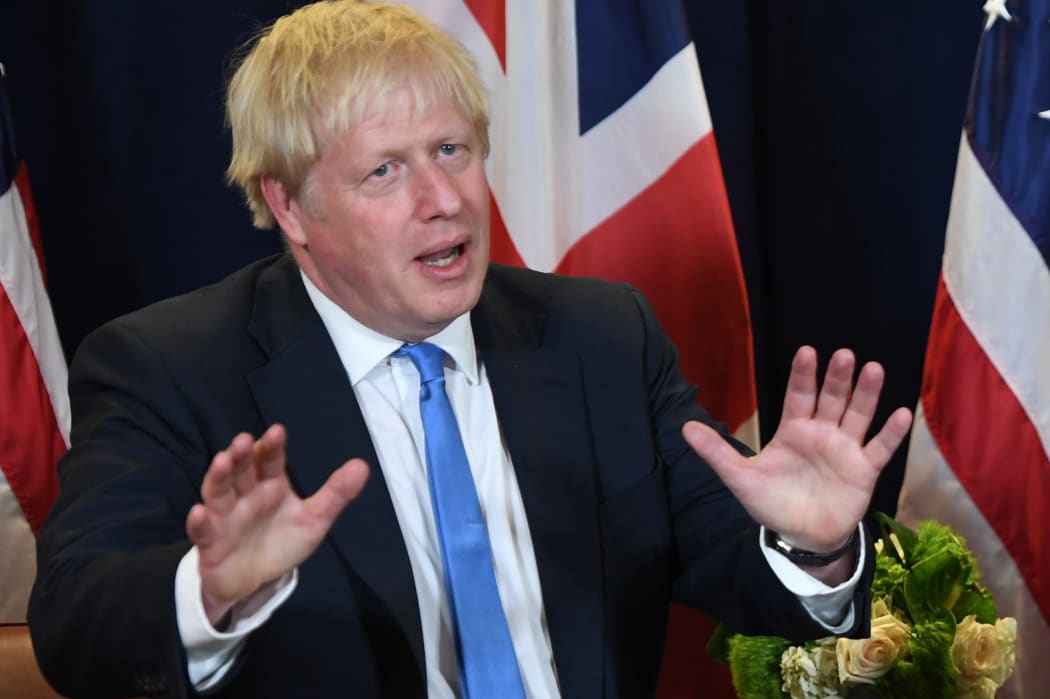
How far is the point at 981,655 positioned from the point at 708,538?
0.44 m

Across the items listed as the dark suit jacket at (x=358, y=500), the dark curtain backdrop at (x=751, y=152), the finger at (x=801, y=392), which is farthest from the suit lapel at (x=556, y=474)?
the dark curtain backdrop at (x=751, y=152)

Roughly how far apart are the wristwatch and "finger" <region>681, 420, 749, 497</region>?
118mm

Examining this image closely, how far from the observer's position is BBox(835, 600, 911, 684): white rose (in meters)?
1.87

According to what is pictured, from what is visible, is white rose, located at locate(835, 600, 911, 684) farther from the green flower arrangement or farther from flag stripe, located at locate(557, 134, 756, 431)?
flag stripe, located at locate(557, 134, 756, 431)

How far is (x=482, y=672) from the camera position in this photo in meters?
1.72

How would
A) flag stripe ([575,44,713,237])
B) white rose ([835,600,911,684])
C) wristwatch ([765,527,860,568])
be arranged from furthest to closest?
flag stripe ([575,44,713,237]), white rose ([835,600,911,684]), wristwatch ([765,527,860,568])

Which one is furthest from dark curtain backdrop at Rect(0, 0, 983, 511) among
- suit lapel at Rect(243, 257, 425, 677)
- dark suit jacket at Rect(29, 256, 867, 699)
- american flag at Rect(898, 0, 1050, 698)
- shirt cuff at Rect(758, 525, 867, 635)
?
shirt cuff at Rect(758, 525, 867, 635)

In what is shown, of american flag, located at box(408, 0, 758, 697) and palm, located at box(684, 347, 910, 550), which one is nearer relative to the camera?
palm, located at box(684, 347, 910, 550)

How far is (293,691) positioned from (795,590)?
637 mm

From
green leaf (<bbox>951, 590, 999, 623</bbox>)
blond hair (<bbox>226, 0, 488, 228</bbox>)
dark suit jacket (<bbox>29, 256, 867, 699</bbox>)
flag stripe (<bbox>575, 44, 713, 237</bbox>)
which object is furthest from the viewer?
flag stripe (<bbox>575, 44, 713, 237</bbox>)

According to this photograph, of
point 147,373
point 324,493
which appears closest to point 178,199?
point 147,373

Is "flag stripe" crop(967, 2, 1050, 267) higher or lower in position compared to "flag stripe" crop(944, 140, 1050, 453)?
higher

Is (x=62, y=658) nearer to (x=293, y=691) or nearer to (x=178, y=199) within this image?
(x=293, y=691)

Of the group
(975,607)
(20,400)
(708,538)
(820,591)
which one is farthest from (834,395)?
(20,400)
